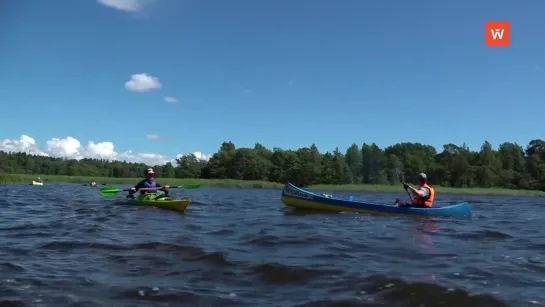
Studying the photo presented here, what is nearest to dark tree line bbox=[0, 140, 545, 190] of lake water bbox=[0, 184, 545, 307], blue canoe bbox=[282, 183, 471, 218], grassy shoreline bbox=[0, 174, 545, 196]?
Result: grassy shoreline bbox=[0, 174, 545, 196]

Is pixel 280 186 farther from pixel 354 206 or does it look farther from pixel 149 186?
pixel 354 206

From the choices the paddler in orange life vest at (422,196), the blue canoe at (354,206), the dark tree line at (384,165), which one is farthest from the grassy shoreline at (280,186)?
the paddler in orange life vest at (422,196)

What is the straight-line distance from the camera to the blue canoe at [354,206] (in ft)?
51.9

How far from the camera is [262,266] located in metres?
6.95

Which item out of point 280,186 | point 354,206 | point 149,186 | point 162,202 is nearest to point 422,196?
point 354,206

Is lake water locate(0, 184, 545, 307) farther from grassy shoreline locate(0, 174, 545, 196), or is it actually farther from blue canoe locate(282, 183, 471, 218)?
grassy shoreline locate(0, 174, 545, 196)

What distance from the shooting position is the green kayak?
627 inches

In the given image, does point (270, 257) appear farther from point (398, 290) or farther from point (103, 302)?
point (103, 302)

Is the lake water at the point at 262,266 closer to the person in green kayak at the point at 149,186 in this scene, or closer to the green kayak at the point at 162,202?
the green kayak at the point at 162,202

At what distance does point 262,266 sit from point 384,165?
93.5m

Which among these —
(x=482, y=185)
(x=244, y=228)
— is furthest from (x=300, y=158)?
(x=244, y=228)

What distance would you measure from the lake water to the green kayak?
3769mm

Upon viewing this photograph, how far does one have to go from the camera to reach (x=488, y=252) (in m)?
8.97

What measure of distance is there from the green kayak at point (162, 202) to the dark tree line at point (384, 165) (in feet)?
245
